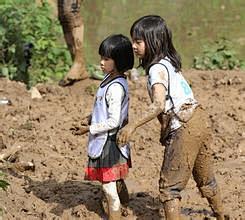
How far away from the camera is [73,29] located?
8266mm

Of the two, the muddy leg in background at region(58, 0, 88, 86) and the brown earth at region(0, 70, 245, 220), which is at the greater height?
the muddy leg in background at region(58, 0, 88, 86)

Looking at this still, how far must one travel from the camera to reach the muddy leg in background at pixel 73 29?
8211 millimetres

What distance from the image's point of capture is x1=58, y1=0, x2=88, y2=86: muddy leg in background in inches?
323

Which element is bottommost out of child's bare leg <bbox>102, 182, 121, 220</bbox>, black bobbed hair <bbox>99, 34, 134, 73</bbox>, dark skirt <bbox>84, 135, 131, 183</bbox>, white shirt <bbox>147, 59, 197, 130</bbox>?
child's bare leg <bbox>102, 182, 121, 220</bbox>

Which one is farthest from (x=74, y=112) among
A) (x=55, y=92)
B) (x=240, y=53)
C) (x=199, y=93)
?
(x=240, y=53)

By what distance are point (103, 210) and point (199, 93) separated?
11.0 feet

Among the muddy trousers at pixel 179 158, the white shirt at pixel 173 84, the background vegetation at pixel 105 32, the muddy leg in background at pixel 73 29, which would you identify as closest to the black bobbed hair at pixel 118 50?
the white shirt at pixel 173 84

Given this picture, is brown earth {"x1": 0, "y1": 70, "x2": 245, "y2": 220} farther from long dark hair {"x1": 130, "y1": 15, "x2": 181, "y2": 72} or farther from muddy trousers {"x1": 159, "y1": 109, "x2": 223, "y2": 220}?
long dark hair {"x1": 130, "y1": 15, "x2": 181, "y2": 72}

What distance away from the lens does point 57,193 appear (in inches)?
213

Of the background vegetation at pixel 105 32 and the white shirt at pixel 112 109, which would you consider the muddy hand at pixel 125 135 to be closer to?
the white shirt at pixel 112 109

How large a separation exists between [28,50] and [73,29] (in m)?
1.17

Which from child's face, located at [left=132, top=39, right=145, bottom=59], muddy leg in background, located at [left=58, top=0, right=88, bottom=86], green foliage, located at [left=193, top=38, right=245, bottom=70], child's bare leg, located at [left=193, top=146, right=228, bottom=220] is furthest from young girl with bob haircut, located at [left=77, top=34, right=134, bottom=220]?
green foliage, located at [left=193, top=38, right=245, bottom=70]

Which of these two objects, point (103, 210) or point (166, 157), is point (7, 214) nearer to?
point (103, 210)

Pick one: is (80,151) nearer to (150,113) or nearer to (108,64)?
(108,64)
